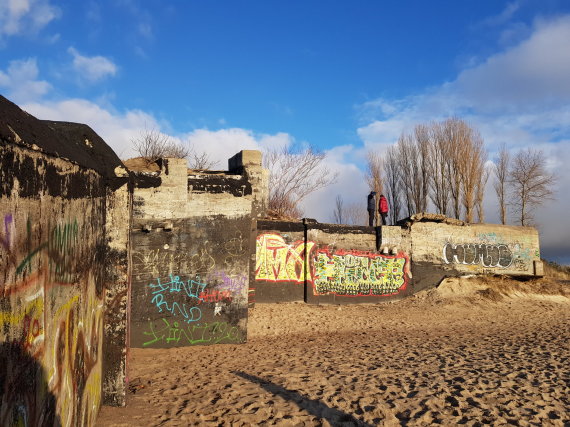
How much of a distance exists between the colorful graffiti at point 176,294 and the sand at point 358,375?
0.67 meters

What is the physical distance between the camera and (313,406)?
5.38m

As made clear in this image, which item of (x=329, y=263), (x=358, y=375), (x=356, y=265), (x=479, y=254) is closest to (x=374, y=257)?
(x=356, y=265)

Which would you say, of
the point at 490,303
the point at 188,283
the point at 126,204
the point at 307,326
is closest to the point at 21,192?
the point at 126,204

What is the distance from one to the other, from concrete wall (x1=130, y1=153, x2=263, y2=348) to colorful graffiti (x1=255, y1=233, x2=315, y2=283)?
150 inches

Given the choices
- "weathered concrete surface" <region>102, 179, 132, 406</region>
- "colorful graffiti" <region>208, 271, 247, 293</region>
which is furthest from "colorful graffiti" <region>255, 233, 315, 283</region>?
"weathered concrete surface" <region>102, 179, 132, 406</region>

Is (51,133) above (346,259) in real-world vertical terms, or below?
above

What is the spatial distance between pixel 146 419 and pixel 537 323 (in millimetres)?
10485

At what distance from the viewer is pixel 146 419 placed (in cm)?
499

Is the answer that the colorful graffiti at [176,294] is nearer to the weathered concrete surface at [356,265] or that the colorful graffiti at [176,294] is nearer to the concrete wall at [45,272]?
the concrete wall at [45,272]

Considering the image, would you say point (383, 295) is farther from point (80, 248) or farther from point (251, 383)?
point (80, 248)

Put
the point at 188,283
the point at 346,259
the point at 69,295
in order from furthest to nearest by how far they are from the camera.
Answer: the point at 346,259
the point at 188,283
the point at 69,295

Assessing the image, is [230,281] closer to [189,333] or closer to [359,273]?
[189,333]

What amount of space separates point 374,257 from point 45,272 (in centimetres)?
1203

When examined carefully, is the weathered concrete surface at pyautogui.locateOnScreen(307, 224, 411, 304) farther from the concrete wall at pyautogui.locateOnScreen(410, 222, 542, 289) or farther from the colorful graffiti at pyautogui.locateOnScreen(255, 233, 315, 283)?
the concrete wall at pyautogui.locateOnScreen(410, 222, 542, 289)
